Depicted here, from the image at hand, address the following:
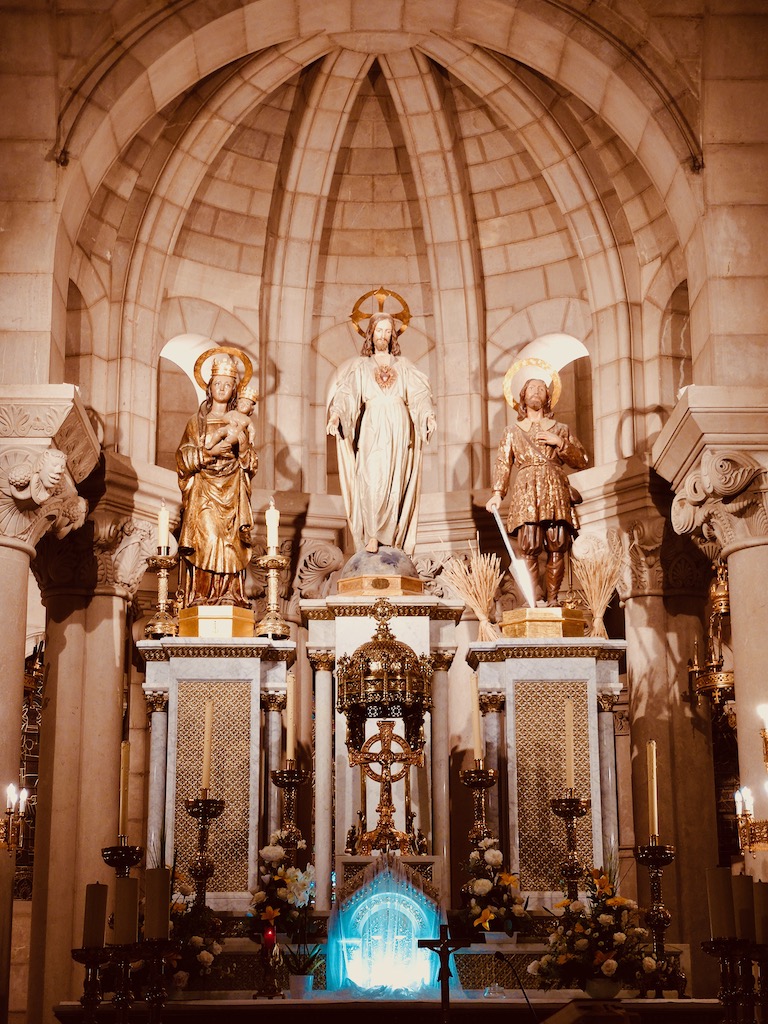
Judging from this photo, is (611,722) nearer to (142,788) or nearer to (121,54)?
(142,788)

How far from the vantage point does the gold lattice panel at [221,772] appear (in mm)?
12758

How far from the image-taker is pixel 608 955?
426 inches

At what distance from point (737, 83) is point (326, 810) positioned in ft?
24.2

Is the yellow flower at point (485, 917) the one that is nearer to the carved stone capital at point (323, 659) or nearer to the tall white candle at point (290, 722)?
the tall white candle at point (290, 722)

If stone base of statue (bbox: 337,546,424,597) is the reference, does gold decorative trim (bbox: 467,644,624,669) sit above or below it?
below

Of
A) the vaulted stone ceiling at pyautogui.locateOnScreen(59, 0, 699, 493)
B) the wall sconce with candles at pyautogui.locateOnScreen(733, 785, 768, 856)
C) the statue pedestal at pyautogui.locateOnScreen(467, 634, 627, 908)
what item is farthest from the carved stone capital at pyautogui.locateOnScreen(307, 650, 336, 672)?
the vaulted stone ceiling at pyautogui.locateOnScreen(59, 0, 699, 493)

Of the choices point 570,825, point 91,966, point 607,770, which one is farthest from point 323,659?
point 91,966

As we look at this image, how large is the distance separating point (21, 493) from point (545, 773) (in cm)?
488

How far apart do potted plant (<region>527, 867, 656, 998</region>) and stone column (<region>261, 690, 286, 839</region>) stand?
2868 millimetres

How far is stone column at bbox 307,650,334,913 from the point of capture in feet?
41.7

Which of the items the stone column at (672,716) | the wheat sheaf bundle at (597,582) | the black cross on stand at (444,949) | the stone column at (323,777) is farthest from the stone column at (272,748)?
the black cross on stand at (444,949)

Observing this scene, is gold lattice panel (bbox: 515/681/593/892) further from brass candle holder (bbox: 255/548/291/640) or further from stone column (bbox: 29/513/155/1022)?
stone column (bbox: 29/513/155/1022)

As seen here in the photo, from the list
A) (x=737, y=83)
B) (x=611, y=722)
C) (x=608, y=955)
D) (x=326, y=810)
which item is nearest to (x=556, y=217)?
(x=737, y=83)

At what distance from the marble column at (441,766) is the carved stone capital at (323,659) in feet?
2.83
